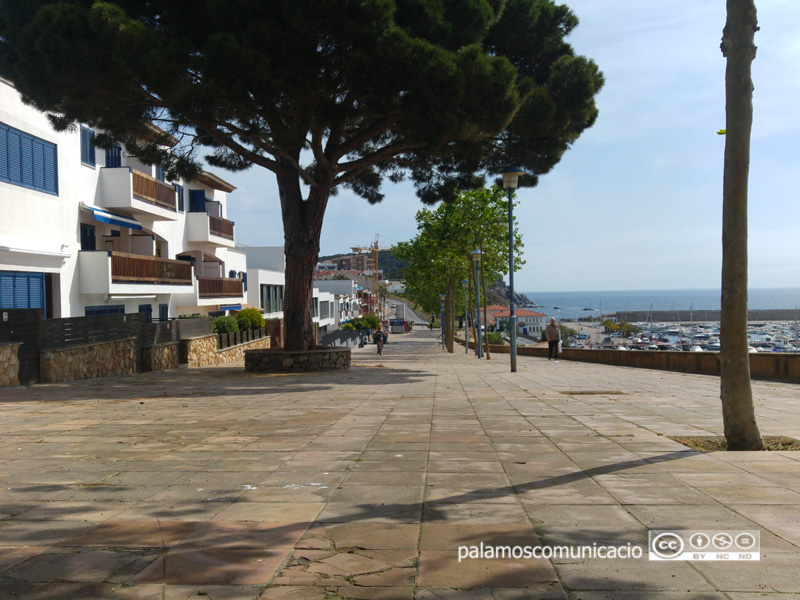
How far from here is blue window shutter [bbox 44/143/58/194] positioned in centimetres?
1927

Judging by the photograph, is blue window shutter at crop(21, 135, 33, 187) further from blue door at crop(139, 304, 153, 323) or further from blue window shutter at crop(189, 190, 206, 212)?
blue window shutter at crop(189, 190, 206, 212)

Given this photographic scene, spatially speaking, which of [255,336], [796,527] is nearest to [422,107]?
[796,527]

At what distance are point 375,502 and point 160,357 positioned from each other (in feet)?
60.0

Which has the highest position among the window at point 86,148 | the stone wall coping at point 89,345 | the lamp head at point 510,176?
Result: the window at point 86,148

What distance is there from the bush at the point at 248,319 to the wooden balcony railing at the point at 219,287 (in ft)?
5.91

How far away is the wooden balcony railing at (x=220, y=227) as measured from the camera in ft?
115

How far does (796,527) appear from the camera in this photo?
4.07 meters

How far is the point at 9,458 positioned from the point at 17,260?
44.4 feet

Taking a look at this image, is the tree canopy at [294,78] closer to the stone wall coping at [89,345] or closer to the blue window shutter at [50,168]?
the blue window shutter at [50,168]

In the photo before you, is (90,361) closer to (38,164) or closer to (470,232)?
(38,164)

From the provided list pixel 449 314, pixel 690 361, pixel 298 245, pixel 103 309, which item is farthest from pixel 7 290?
pixel 449 314

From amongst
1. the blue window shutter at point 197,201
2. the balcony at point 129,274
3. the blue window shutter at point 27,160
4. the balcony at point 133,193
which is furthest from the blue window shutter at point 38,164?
the blue window shutter at point 197,201

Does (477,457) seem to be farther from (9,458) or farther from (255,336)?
(255,336)

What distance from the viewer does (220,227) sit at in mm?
36250
